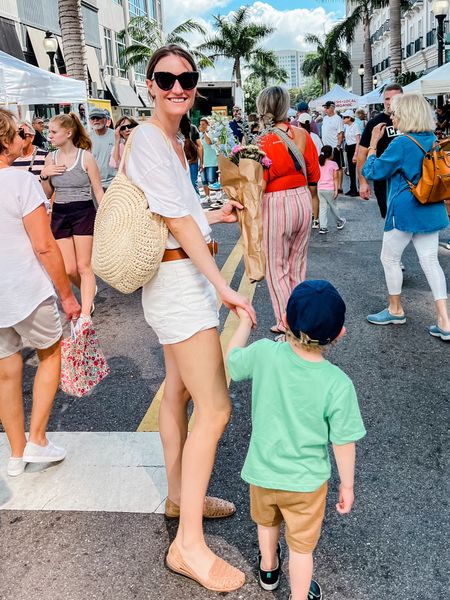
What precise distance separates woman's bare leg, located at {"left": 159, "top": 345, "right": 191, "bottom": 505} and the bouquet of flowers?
53 centimetres

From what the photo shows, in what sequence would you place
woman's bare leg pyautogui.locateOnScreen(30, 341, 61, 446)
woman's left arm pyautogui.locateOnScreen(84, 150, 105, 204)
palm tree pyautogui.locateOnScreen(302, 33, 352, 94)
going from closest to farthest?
1. woman's bare leg pyautogui.locateOnScreen(30, 341, 61, 446)
2. woman's left arm pyautogui.locateOnScreen(84, 150, 105, 204)
3. palm tree pyautogui.locateOnScreen(302, 33, 352, 94)

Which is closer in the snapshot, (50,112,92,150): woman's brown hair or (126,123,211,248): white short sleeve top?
(126,123,211,248): white short sleeve top

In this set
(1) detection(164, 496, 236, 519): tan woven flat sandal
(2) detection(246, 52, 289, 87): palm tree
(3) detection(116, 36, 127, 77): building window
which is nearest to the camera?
(1) detection(164, 496, 236, 519): tan woven flat sandal

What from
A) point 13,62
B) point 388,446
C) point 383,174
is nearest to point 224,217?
point 388,446

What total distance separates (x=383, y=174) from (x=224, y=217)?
2497 mm

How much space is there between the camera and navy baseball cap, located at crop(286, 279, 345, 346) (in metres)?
1.88

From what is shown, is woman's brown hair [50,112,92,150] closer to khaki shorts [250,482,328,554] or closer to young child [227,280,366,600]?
young child [227,280,366,600]

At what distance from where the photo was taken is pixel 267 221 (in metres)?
4.61

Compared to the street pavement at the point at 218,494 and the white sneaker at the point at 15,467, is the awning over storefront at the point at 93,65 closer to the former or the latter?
the street pavement at the point at 218,494

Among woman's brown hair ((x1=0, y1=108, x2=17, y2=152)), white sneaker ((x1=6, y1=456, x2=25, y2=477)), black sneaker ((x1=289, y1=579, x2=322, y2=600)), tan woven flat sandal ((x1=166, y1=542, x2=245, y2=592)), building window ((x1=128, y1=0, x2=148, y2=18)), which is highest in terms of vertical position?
building window ((x1=128, y1=0, x2=148, y2=18))

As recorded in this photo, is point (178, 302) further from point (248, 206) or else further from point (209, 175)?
point (209, 175)

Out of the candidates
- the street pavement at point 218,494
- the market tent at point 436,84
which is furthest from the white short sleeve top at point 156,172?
the market tent at point 436,84

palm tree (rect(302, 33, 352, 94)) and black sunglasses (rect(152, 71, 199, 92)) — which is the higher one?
palm tree (rect(302, 33, 352, 94))

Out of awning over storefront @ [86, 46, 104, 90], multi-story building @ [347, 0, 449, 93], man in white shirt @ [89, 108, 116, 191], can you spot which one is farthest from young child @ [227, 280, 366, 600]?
multi-story building @ [347, 0, 449, 93]
